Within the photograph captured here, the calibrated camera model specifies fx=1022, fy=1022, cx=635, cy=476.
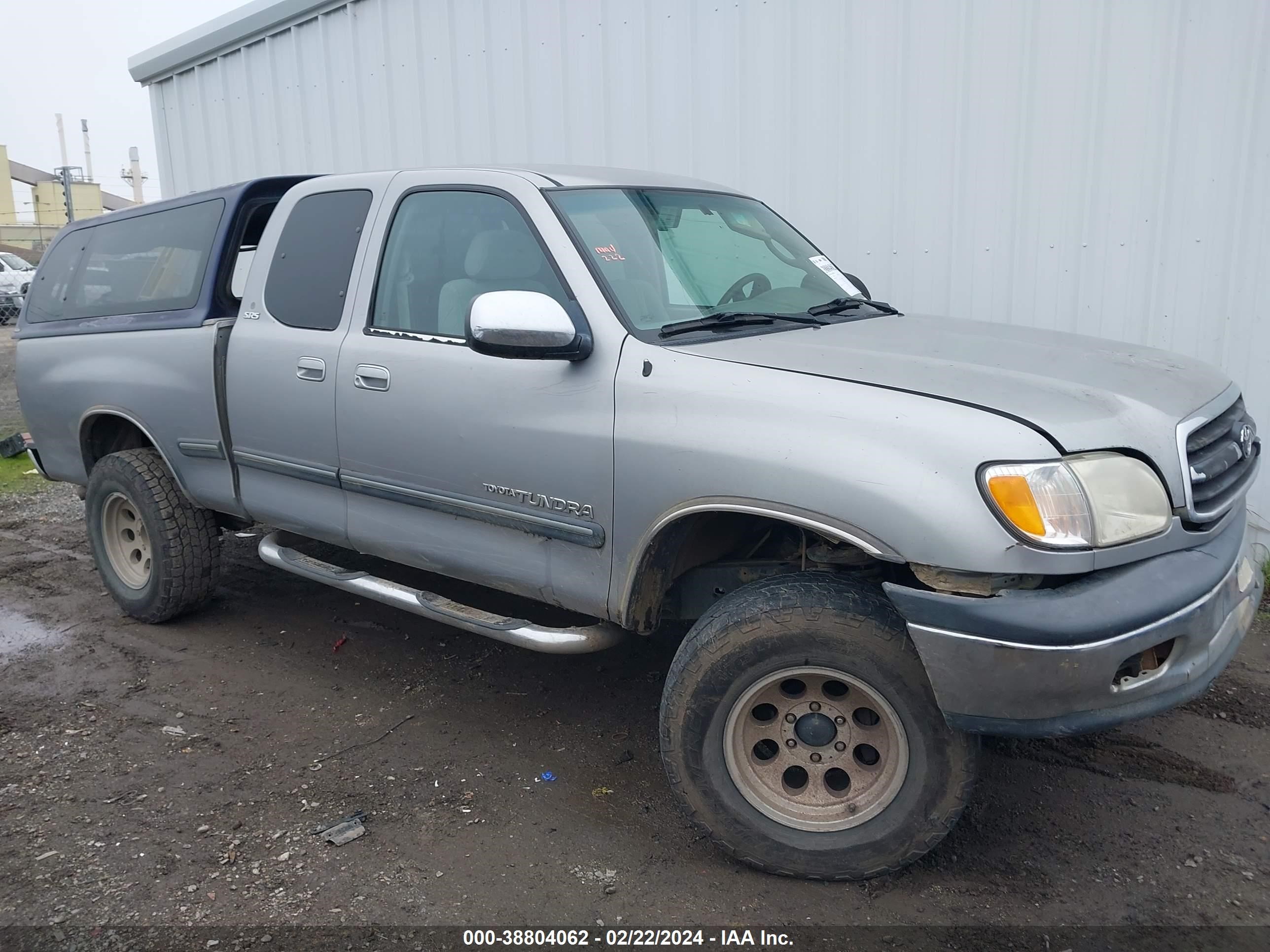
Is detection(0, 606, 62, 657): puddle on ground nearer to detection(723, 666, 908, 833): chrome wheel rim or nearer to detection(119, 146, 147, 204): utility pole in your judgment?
detection(723, 666, 908, 833): chrome wheel rim

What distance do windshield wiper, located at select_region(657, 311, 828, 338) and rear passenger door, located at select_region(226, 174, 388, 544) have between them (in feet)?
4.54

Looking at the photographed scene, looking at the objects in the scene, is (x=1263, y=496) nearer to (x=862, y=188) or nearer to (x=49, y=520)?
(x=862, y=188)

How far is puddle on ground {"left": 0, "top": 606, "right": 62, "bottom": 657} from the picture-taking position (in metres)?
4.82

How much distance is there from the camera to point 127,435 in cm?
516

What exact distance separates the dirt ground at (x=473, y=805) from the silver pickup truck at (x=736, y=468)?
31cm

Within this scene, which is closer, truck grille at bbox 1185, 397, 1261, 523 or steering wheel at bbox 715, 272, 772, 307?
truck grille at bbox 1185, 397, 1261, 523

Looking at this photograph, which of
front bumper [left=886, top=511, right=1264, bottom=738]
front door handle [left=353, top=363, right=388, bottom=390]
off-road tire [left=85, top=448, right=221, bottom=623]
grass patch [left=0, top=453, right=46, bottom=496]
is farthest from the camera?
grass patch [left=0, top=453, right=46, bottom=496]

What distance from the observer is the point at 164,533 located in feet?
15.7

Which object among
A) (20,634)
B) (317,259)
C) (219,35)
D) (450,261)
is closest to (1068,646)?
(450,261)

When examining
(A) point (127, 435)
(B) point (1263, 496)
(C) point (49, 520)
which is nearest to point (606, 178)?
(A) point (127, 435)

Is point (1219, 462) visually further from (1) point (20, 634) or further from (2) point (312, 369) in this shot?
(1) point (20, 634)

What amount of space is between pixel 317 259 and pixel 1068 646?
10.2ft

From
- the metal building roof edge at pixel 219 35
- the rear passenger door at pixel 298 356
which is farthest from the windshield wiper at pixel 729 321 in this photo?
the metal building roof edge at pixel 219 35

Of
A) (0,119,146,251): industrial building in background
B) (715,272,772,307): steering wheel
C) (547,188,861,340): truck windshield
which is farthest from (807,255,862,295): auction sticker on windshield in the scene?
(0,119,146,251): industrial building in background
